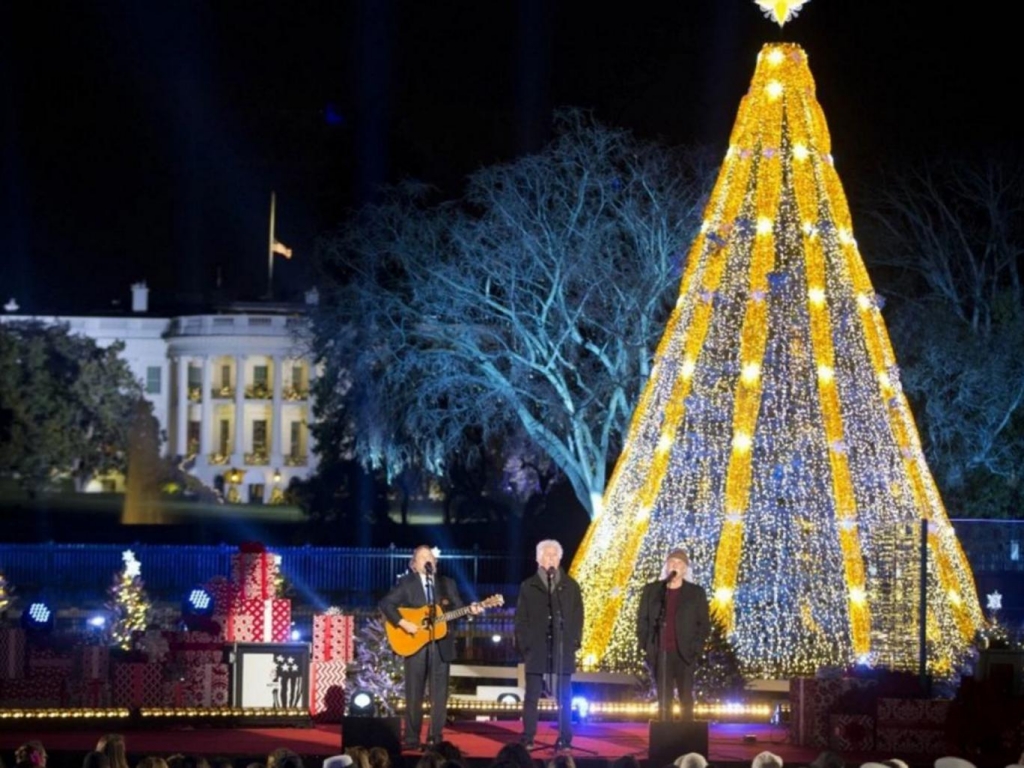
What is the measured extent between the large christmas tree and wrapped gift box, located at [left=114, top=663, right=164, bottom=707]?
4.43m

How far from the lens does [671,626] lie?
18.6m

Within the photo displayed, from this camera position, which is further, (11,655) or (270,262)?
(270,262)

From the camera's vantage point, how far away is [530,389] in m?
44.8

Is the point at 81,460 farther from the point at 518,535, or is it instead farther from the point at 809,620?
the point at 809,620

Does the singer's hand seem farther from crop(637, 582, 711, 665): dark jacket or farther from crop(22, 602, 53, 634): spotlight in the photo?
crop(22, 602, 53, 634): spotlight

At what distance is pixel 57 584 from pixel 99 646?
75.9ft

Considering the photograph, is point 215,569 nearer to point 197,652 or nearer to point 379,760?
point 197,652

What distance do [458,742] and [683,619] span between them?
7.22ft

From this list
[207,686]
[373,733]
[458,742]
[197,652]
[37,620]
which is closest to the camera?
[373,733]

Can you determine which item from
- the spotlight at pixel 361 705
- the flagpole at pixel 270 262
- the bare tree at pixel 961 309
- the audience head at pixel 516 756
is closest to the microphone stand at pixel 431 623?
the spotlight at pixel 361 705

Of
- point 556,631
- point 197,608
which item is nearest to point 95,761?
point 556,631

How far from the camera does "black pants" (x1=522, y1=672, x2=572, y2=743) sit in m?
18.2

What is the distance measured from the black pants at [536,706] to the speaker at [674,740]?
1255 mm

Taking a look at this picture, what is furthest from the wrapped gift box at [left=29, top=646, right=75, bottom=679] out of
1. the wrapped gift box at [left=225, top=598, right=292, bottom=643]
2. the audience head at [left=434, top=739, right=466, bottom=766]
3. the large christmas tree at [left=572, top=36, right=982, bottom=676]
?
the audience head at [left=434, top=739, right=466, bottom=766]
